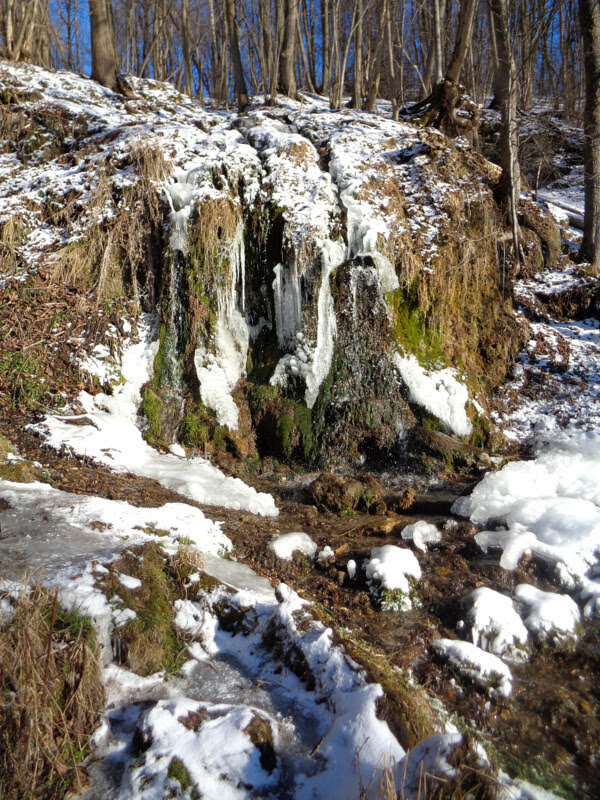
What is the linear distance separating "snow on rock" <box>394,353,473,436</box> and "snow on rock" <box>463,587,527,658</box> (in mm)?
3208

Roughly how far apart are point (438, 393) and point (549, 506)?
7.27 ft

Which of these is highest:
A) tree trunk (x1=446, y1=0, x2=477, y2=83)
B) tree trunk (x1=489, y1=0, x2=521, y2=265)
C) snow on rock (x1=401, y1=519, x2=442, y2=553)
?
tree trunk (x1=446, y1=0, x2=477, y2=83)

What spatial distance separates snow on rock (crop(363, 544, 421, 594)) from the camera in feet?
11.5

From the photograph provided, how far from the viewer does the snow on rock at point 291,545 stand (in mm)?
3977

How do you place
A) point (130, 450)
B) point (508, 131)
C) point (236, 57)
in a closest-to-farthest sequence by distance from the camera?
point (130, 450)
point (508, 131)
point (236, 57)

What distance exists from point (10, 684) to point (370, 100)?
13432 millimetres

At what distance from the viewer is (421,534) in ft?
14.4

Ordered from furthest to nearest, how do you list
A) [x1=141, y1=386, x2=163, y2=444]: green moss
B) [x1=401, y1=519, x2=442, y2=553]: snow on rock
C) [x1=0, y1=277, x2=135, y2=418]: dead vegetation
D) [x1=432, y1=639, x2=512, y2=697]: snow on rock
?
1. [x1=141, y1=386, x2=163, y2=444]: green moss
2. [x1=0, y1=277, x2=135, y2=418]: dead vegetation
3. [x1=401, y1=519, x2=442, y2=553]: snow on rock
4. [x1=432, y1=639, x2=512, y2=697]: snow on rock

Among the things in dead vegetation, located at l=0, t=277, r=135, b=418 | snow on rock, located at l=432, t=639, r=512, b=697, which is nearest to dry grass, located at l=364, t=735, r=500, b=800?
snow on rock, located at l=432, t=639, r=512, b=697

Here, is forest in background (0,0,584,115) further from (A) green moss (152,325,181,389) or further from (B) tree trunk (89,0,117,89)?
(A) green moss (152,325,181,389)

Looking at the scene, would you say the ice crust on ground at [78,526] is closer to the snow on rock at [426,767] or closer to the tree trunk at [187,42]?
the snow on rock at [426,767]

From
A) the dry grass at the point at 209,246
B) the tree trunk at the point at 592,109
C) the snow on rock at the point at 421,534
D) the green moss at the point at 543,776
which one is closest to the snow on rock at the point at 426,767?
the green moss at the point at 543,776

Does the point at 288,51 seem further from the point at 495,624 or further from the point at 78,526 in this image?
the point at 495,624

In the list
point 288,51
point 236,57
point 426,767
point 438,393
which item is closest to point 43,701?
point 426,767
